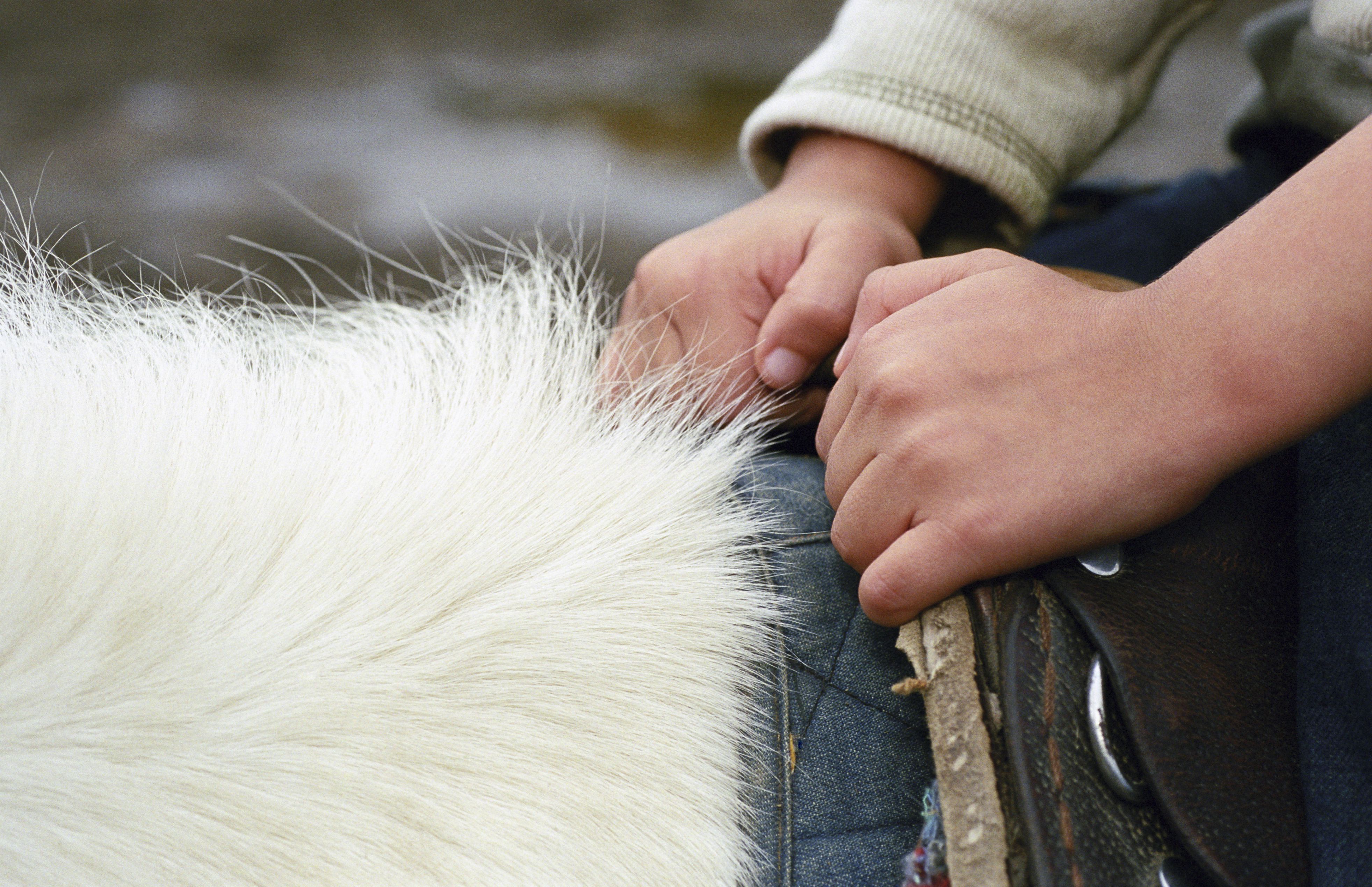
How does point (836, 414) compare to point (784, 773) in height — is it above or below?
above

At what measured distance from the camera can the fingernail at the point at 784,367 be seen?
37cm

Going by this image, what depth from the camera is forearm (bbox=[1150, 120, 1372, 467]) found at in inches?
9.3

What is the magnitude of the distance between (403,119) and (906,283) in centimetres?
61

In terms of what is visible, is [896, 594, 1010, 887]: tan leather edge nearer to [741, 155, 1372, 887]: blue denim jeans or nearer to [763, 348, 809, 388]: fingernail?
[741, 155, 1372, 887]: blue denim jeans

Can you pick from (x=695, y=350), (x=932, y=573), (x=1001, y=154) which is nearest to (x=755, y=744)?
(x=932, y=573)

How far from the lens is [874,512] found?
28 cm

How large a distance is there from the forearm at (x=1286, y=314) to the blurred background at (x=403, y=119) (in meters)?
0.44

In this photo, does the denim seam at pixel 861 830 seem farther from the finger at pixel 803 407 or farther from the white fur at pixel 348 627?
the finger at pixel 803 407

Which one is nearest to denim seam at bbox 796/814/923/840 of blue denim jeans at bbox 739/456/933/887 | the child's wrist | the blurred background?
blue denim jeans at bbox 739/456/933/887

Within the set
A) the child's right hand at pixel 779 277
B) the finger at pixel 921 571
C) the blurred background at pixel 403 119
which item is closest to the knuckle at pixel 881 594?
the finger at pixel 921 571

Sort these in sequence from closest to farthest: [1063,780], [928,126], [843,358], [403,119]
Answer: [1063,780]
[843,358]
[928,126]
[403,119]

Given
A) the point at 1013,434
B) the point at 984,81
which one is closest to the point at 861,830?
the point at 1013,434

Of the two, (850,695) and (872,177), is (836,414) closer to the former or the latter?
(850,695)

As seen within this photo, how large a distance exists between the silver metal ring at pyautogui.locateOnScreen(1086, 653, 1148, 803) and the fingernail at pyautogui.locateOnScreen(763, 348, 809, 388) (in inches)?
6.9
